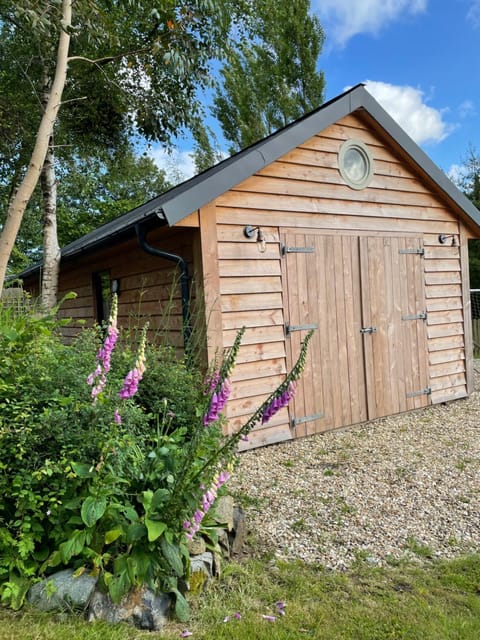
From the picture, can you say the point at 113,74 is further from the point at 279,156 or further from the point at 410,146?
the point at 410,146

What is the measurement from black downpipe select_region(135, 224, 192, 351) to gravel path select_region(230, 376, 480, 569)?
1.32 meters

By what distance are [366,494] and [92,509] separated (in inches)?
84.8

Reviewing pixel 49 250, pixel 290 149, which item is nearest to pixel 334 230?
pixel 290 149

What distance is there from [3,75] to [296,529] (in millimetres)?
9764

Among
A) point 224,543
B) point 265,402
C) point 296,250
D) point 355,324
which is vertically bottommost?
point 224,543

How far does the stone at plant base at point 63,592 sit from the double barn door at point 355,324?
3.13 metres

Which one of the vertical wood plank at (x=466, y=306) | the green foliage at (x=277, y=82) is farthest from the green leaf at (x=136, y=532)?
the green foliage at (x=277, y=82)

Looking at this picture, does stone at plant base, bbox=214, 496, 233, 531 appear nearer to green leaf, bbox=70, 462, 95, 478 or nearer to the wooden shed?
green leaf, bbox=70, 462, 95, 478

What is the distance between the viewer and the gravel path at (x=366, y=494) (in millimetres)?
2648

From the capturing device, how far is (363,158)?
5.52 meters

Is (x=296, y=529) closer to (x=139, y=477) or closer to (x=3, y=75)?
(x=139, y=477)

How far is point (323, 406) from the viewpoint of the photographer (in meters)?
5.05

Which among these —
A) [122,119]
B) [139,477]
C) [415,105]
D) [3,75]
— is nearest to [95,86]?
[122,119]

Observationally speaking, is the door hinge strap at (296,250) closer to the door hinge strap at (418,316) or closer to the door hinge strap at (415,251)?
the door hinge strap at (415,251)
